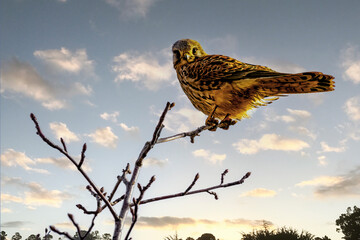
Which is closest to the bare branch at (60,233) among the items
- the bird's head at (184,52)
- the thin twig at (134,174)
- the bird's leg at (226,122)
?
the thin twig at (134,174)

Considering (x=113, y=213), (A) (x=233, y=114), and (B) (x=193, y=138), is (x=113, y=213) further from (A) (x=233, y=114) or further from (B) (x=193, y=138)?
(A) (x=233, y=114)

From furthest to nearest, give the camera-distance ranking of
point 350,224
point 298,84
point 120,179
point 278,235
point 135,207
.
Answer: point 350,224
point 278,235
point 298,84
point 120,179
point 135,207

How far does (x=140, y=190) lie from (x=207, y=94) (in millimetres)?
2181

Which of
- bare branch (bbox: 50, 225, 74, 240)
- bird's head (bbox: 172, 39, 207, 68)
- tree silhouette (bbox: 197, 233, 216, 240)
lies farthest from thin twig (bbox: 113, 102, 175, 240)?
tree silhouette (bbox: 197, 233, 216, 240)

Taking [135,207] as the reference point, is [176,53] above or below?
above

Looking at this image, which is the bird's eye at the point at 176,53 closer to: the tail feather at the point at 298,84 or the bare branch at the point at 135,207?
the tail feather at the point at 298,84

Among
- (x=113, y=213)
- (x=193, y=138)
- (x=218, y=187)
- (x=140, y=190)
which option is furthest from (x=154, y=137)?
(x=193, y=138)

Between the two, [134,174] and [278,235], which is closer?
[134,174]

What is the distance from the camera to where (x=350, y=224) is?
113ft

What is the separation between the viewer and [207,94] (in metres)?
3.66

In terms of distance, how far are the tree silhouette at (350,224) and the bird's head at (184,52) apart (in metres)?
38.5

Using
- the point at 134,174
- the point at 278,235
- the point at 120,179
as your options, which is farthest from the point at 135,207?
the point at 278,235

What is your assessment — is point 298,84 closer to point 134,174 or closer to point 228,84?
point 228,84

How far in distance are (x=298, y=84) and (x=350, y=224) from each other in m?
40.1
